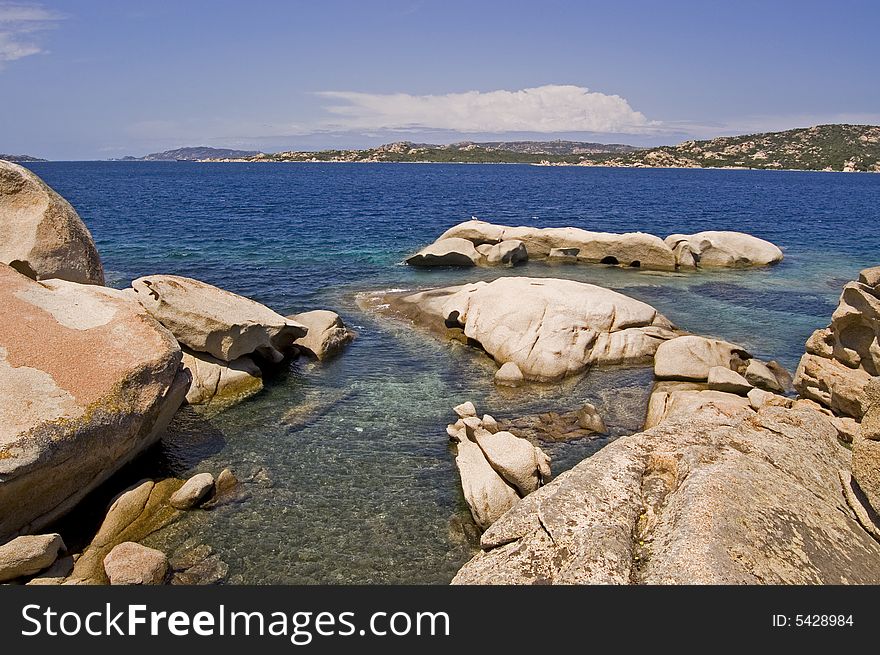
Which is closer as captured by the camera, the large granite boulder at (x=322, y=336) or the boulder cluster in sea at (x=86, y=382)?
the boulder cluster in sea at (x=86, y=382)

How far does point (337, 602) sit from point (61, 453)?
26.1 feet

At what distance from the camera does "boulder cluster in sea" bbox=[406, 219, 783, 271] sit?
38531mm

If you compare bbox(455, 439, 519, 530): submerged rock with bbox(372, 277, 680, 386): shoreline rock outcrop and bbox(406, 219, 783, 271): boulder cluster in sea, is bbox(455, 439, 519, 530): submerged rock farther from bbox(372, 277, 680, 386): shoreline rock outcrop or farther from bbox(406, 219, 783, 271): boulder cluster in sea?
bbox(406, 219, 783, 271): boulder cluster in sea

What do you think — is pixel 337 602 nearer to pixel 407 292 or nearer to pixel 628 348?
pixel 628 348

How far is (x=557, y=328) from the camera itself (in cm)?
2172

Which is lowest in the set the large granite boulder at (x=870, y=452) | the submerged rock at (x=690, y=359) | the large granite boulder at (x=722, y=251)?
the submerged rock at (x=690, y=359)

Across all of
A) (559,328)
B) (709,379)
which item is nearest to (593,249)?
(559,328)

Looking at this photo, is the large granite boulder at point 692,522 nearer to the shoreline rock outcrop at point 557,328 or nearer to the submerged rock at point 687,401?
the submerged rock at point 687,401

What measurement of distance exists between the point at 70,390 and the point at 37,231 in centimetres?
727

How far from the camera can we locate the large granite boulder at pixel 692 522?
6.98 metres

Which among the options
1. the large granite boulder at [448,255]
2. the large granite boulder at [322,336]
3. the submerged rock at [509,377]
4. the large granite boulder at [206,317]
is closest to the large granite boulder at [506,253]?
the large granite boulder at [448,255]

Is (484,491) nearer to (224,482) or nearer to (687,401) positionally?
(224,482)

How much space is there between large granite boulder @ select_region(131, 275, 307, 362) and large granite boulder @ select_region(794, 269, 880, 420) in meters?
16.4

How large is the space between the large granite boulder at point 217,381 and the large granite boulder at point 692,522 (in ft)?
40.8
